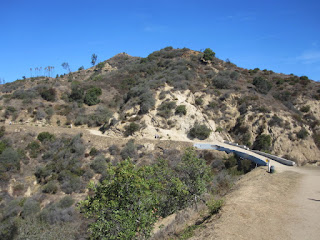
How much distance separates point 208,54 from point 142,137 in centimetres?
2864

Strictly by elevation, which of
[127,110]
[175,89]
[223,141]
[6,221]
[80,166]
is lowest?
[6,221]

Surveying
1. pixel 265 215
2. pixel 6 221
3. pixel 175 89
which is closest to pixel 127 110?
pixel 175 89

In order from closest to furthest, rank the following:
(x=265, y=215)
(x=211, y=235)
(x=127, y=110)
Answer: (x=211, y=235), (x=265, y=215), (x=127, y=110)

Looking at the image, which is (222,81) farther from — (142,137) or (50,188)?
(50,188)

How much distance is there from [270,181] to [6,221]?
19.4 m

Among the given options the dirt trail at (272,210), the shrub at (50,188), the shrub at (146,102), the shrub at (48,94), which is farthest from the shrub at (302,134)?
the shrub at (48,94)

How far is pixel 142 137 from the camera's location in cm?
3238

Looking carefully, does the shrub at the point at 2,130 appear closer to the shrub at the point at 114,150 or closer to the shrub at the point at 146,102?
the shrub at the point at 114,150

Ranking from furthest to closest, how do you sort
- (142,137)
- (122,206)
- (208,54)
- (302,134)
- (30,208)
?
1. (208,54)
2. (142,137)
3. (302,134)
4. (30,208)
5. (122,206)

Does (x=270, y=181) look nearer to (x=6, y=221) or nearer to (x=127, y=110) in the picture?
(x=6, y=221)

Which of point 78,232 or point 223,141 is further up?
point 223,141

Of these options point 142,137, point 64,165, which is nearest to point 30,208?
point 64,165

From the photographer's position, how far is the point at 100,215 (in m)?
8.95

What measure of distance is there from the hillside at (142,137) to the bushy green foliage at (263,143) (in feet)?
0.65
